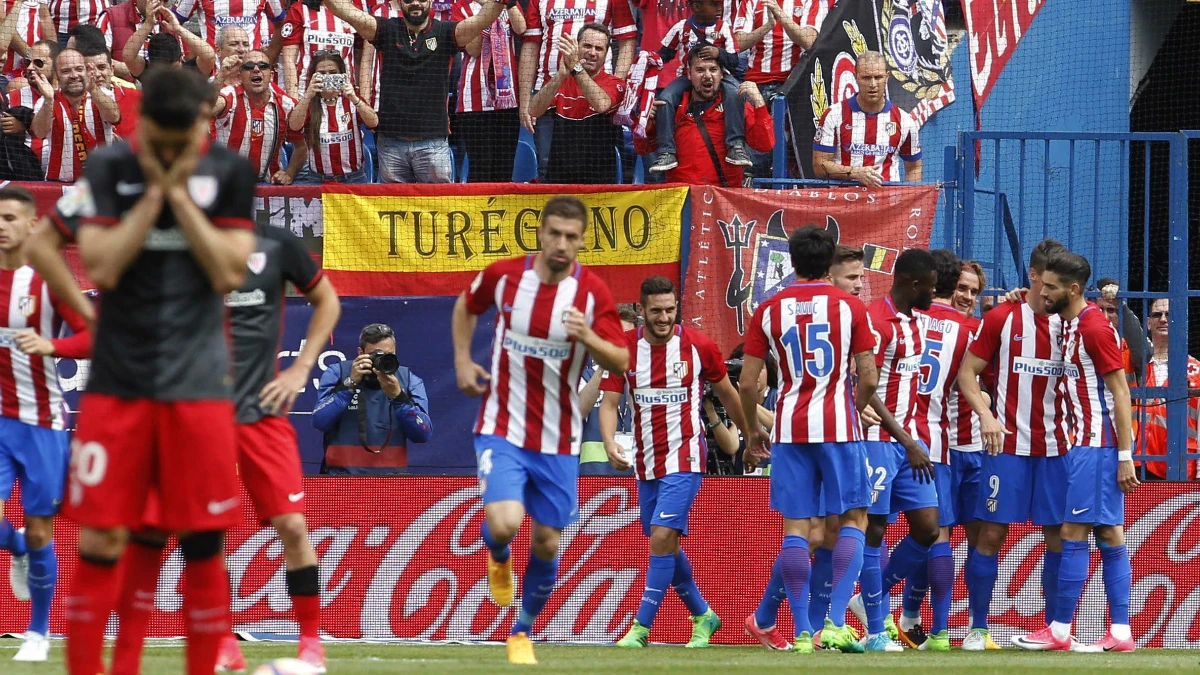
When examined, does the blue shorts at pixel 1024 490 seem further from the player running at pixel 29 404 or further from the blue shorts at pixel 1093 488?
the player running at pixel 29 404

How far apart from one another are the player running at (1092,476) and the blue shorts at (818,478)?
4.85 ft

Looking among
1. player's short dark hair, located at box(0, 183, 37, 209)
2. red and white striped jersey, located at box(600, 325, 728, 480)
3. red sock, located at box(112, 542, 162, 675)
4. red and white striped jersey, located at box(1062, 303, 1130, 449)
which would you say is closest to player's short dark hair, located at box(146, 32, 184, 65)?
player's short dark hair, located at box(0, 183, 37, 209)

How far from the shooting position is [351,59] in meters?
14.1

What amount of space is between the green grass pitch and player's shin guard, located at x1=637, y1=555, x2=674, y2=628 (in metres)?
0.24

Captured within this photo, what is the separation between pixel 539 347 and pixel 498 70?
6.80 metres

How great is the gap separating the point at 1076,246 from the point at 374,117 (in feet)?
21.0

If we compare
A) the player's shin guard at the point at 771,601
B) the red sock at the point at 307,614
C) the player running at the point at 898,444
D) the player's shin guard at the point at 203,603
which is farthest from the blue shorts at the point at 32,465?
the player running at the point at 898,444

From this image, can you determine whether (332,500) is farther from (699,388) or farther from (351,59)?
(351,59)

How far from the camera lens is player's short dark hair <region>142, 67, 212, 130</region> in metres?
4.55

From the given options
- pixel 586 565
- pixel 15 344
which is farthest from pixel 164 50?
pixel 586 565

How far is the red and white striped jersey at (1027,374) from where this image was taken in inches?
380

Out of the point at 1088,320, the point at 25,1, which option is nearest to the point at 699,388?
the point at 1088,320

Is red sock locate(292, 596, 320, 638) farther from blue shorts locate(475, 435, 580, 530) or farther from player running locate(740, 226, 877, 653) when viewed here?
player running locate(740, 226, 877, 653)

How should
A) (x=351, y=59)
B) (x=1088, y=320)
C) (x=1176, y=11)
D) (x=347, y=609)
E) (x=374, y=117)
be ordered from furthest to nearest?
(x=1176, y=11), (x=351, y=59), (x=374, y=117), (x=347, y=609), (x=1088, y=320)
